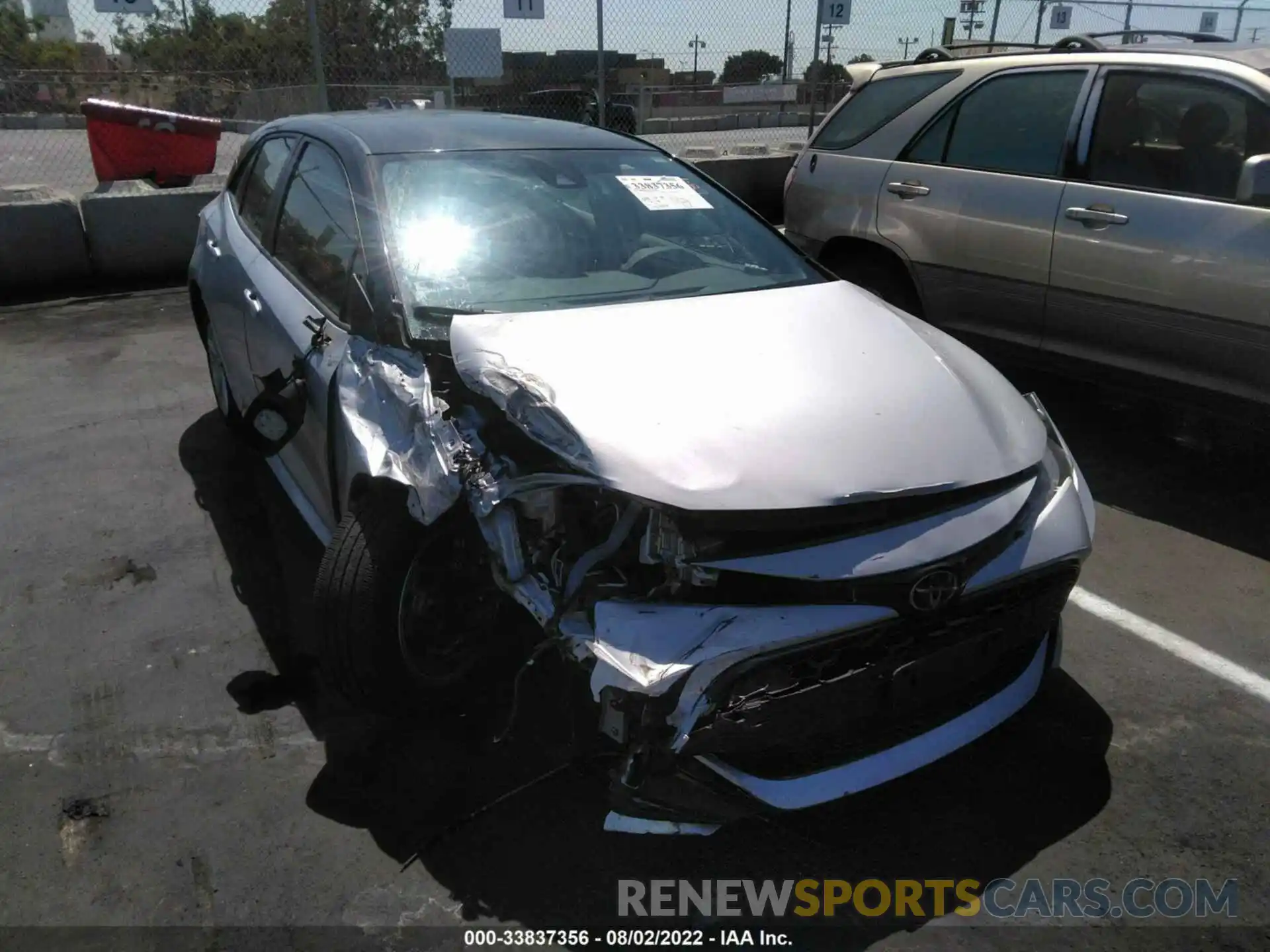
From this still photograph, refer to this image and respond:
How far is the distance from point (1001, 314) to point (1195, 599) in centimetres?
184

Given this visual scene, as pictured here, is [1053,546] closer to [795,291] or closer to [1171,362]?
[795,291]

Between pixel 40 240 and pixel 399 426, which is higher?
pixel 399 426

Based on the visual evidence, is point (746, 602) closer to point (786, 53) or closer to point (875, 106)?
point (875, 106)

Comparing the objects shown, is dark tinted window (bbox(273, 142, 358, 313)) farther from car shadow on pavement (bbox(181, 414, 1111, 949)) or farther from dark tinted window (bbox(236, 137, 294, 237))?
car shadow on pavement (bbox(181, 414, 1111, 949))

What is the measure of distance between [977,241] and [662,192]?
2013mm

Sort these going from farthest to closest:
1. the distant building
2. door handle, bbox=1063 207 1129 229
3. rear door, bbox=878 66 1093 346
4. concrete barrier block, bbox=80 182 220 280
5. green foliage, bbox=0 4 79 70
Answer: green foliage, bbox=0 4 79 70 < the distant building < concrete barrier block, bbox=80 182 220 280 < rear door, bbox=878 66 1093 346 < door handle, bbox=1063 207 1129 229

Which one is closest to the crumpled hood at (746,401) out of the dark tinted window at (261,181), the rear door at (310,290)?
the rear door at (310,290)

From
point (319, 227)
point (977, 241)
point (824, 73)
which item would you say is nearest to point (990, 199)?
point (977, 241)

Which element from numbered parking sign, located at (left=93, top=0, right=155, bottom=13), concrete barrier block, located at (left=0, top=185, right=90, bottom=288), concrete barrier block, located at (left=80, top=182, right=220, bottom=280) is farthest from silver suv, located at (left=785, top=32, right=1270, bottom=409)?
numbered parking sign, located at (left=93, top=0, right=155, bottom=13)

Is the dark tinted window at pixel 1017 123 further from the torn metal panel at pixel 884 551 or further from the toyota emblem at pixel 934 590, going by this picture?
the toyota emblem at pixel 934 590

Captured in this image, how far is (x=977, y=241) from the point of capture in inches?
195

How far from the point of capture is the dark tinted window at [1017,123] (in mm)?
4723

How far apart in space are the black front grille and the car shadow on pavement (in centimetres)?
32

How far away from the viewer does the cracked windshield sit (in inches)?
120
